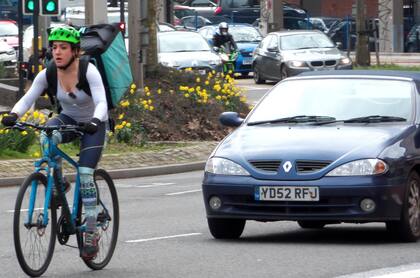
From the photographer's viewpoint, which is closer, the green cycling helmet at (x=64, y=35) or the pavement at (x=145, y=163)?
the green cycling helmet at (x=64, y=35)

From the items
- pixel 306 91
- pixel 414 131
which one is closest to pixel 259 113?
pixel 306 91

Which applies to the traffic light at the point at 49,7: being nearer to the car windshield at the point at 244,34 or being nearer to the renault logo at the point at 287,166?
the renault logo at the point at 287,166

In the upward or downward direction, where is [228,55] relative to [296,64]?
upward

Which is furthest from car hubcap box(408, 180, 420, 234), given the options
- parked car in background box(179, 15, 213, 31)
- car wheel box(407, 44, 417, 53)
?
parked car in background box(179, 15, 213, 31)

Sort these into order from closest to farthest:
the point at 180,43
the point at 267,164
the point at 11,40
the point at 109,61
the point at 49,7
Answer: the point at 109,61
the point at 267,164
the point at 49,7
the point at 180,43
the point at 11,40

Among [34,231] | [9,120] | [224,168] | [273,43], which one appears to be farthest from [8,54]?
[34,231]

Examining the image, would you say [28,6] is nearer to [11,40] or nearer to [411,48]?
[11,40]

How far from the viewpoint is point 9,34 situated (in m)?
49.1

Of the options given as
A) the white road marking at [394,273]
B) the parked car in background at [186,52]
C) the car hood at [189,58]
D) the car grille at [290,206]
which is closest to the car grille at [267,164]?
the car grille at [290,206]

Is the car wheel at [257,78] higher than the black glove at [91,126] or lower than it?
lower

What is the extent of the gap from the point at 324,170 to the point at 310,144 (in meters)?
0.35

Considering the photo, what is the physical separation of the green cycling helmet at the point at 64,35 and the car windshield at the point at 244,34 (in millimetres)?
39783

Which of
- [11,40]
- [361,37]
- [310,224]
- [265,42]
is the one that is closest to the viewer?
[310,224]

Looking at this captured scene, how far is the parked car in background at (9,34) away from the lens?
47725mm
